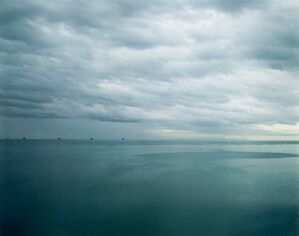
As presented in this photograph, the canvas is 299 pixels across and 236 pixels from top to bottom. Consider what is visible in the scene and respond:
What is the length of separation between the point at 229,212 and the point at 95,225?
8.40m

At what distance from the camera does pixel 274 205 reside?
61.4 feet

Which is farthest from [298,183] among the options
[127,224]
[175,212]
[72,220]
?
[72,220]

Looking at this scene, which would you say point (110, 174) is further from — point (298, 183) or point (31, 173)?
point (298, 183)

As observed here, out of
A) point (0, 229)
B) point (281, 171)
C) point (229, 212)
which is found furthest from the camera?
point (281, 171)

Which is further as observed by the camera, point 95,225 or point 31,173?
point 31,173

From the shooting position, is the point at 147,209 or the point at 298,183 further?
the point at 298,183

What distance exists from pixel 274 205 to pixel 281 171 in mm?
17229

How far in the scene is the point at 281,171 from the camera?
3400 centimetres

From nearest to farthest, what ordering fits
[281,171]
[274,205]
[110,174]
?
[274,205]
[110,174]
[281,171]

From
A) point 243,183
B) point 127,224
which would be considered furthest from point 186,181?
point 127,224

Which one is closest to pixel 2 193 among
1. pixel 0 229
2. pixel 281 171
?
pixel 0 229

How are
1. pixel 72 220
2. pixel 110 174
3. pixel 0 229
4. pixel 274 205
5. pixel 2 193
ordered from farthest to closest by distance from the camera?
pixel 110 174 → pixel 2 193 → pixel 274 205 → pixel 72 220 → pixel 0 229

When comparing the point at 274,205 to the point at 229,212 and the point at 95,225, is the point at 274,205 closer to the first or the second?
the point at 229,212

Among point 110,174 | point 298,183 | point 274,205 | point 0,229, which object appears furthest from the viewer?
point 110,174
